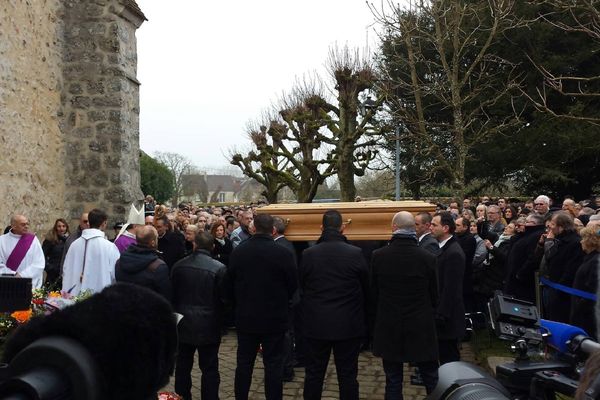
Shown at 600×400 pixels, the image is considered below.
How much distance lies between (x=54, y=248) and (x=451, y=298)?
6.06 meters

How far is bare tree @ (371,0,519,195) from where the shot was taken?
1551 cm

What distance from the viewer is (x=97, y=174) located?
980 centimetres

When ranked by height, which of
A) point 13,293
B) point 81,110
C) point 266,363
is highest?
point 81,110

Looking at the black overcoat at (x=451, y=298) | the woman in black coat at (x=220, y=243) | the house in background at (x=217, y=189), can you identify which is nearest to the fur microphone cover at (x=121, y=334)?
the black overcoat at (x=451, y=298)

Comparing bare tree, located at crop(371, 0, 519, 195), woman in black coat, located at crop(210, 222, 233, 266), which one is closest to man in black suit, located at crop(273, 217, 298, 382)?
woman in black coat, located at crop(210, 222, 233, 266)

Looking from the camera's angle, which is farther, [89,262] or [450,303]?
[89,262]

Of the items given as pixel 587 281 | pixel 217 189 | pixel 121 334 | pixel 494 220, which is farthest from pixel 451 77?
pixel 217 189

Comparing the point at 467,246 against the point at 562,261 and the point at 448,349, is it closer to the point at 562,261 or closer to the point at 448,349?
the point at 562,261

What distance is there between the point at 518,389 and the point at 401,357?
2.26 m

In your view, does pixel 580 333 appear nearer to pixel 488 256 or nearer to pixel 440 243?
pixel 440 243

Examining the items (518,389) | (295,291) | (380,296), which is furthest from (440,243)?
(518,389)

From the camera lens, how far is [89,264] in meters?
5.98

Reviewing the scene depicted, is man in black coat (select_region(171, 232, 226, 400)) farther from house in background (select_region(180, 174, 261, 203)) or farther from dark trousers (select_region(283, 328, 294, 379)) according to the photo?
house in background (select_region(180, 174, 261, 203))

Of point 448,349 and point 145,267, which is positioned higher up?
point 145,267
